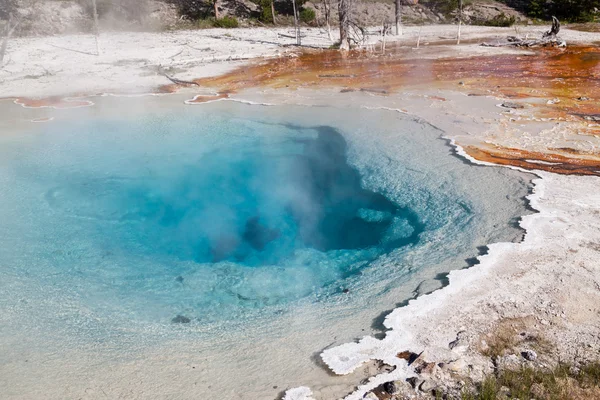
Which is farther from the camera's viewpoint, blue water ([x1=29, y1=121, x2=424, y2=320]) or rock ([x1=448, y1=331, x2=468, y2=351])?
blue water ([x1=29, y1=121, x2=424, y2=320])

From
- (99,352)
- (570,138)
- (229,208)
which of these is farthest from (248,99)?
(99,352)

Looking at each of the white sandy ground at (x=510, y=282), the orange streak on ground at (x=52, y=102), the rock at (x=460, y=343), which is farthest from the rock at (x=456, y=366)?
the orange streak on ground at (x=52, y=102)

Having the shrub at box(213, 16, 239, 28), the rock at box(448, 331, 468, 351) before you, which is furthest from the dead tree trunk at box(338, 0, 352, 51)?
the rock at box(448, 331, 468, 351)

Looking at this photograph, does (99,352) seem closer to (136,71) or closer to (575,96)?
(575,96)

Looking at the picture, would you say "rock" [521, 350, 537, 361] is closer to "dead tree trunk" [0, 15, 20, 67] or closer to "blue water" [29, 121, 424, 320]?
"blue water" [29, 121, 424, 320]

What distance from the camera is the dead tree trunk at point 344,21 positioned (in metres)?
15.7

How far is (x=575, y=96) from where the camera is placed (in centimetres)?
919

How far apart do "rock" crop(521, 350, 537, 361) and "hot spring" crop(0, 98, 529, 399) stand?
0.90 metres

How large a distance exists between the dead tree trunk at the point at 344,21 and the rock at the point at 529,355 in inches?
558

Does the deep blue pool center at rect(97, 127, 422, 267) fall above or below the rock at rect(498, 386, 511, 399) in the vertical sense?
above

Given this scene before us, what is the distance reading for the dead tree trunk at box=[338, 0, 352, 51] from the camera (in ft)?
51.5

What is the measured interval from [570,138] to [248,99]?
217 inches

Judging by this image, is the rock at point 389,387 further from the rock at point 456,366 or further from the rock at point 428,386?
the rock at point 456,366

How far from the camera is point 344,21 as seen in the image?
53.0 feet
